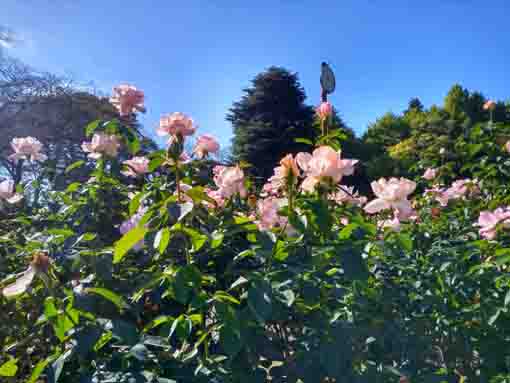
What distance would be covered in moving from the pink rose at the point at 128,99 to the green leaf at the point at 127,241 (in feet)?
2.88

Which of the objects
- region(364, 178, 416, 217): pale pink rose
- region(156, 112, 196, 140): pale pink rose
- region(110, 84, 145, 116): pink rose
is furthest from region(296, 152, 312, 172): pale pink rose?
region(110, 84, 145, 116): pink rose

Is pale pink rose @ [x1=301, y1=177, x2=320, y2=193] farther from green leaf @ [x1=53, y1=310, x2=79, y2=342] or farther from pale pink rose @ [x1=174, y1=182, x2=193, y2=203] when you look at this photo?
green leaf @ [x1=53, y1=310, x2=79, y2=342]

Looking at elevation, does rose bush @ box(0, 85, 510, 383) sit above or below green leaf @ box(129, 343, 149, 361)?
above

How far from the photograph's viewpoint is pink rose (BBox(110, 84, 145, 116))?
1.61 metres

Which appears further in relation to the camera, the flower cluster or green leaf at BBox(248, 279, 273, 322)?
the flower cluster

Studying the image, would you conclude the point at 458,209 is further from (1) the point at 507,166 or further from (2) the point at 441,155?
(2) the point at 441,155

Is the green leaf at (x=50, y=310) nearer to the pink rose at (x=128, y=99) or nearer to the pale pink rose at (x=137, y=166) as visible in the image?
the pale pink rose at (x=137, y=166)

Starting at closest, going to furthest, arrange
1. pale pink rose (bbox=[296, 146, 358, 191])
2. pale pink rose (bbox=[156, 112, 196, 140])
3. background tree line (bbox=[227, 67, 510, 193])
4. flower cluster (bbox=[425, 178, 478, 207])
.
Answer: pale pink rose (bbox=[296, 146, 358, 191]) < pale pink rose (bbox=[156, 112, 196, 140]) < flower cluster (bbox=[425, 178, 478, 207]) < background tree line (bbox=[227, 67, 510, 193])

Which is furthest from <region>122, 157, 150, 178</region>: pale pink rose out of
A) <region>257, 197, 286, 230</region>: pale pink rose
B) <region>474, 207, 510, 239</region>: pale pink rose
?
<region>474, 207, 510, 239</region>: pale pink rose

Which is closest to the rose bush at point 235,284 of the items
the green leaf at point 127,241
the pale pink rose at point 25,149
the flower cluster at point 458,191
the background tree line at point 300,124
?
the green leaf at point 127,241

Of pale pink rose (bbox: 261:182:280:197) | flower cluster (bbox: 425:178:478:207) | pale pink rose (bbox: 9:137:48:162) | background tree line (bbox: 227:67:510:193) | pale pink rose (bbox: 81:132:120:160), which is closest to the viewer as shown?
pale pink rose (bbox: 261:182:280:197)

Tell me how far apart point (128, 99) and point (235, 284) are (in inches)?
40.3

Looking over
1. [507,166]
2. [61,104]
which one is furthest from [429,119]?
[507,166]

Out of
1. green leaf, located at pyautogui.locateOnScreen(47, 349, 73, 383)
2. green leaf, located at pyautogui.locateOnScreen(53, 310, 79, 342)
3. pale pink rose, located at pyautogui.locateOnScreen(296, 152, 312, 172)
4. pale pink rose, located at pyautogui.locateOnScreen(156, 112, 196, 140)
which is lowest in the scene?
green leaf, located at pyautogui.locateOnScreen(47, 349, 73, 383)
